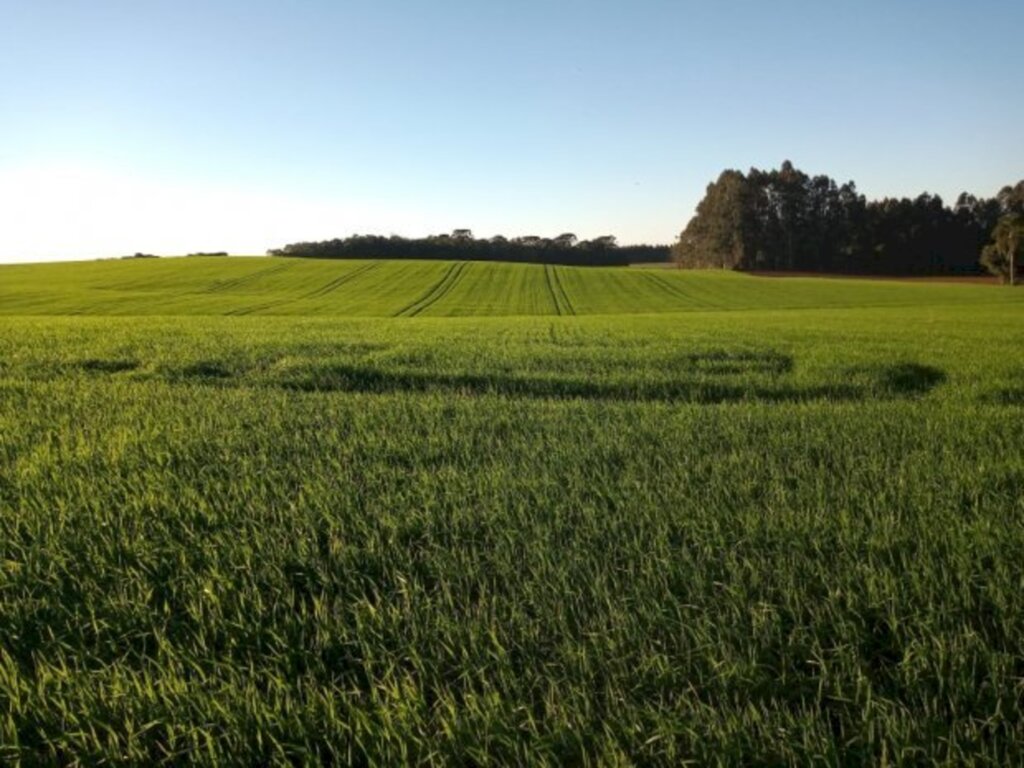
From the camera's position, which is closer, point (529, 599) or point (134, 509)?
point (529, 599)

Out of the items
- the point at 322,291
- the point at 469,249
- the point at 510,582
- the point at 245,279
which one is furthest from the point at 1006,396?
the point at 469,249

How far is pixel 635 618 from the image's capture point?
3.44 m

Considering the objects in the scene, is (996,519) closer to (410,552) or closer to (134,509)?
(410,552)

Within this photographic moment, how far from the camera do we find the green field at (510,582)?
8.91 ft

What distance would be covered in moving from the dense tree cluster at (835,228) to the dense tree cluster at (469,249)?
18509mm

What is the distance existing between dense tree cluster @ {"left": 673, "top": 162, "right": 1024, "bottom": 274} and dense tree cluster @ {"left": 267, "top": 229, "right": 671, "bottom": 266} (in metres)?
18.5

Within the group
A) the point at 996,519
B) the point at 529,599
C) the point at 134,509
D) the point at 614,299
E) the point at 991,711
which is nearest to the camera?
the point at 991,711

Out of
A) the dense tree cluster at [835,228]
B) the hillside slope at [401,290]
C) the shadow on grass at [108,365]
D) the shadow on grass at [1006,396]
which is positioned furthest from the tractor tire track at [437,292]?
the dense tree cluster at [835,228]

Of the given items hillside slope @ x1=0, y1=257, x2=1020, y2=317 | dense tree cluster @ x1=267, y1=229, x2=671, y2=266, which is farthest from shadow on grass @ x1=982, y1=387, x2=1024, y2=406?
dense tree cluster @ x1=267, y1=229, x2=671, y2=266

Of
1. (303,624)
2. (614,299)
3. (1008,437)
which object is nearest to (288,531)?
(303,624)

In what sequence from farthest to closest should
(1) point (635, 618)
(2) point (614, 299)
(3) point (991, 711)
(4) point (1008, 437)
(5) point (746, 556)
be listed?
1. (2) point (614, 299)
2. (4) point (1008, 437)
3. (5) point (746, 556)
4. (1) point (635, 618)
5. (3) point (991, 711)

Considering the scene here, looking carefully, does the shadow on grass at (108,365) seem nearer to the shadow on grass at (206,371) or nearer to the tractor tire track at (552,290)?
the shadow on grass at (206,371)

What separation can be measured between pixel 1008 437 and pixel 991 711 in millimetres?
5938

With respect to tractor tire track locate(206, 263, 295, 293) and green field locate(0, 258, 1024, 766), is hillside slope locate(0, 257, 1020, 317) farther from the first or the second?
green field locate(0, 258, 1024, 766)
